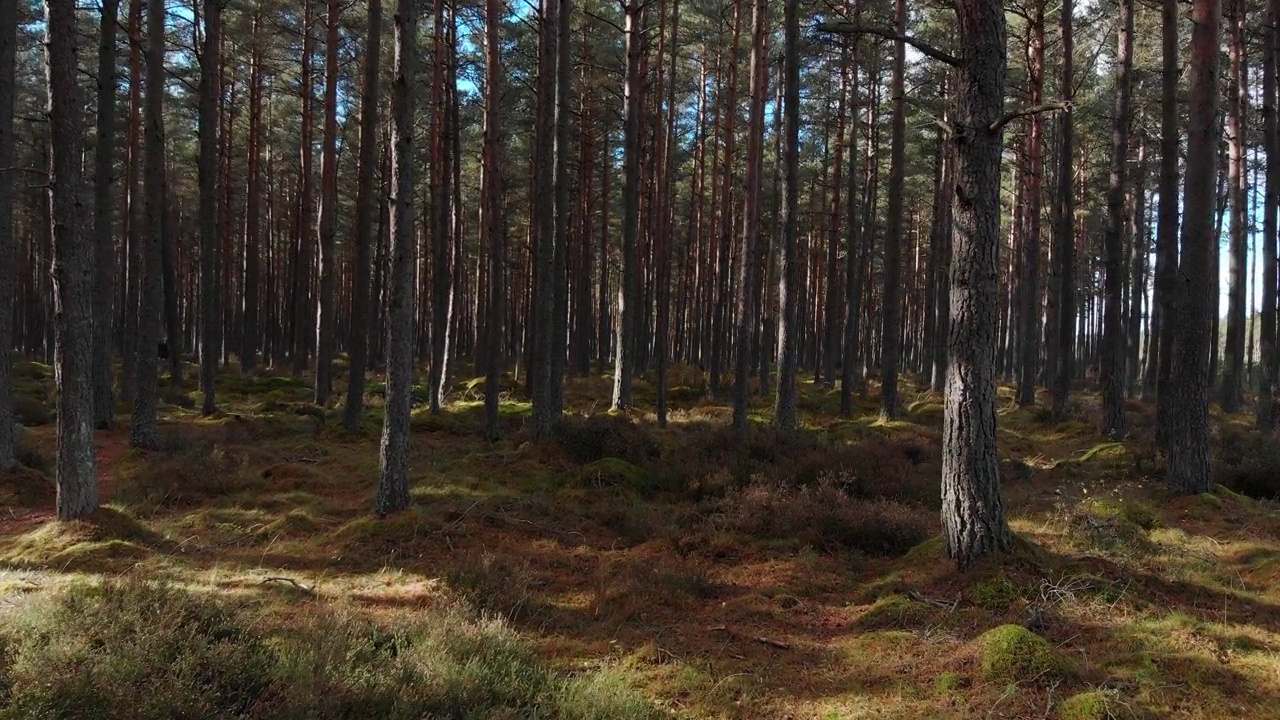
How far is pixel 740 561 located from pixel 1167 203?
10.9 meters

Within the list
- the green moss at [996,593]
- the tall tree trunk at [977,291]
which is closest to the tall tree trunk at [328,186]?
the tall tree trunk at [977,291]

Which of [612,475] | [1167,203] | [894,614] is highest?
[1167,203]

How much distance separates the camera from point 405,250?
7.92 m

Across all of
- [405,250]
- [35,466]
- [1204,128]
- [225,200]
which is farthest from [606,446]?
[225,200]

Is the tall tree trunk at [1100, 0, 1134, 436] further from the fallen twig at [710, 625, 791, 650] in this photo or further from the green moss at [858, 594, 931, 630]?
the fallen twig at [710, 625, 791, 650]

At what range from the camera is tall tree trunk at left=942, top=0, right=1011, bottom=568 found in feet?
20.4

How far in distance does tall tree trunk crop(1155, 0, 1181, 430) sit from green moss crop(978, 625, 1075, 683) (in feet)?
25.8

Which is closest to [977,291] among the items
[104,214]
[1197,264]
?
[1197,264]

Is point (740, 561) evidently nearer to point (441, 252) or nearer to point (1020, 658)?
point (1020, 658)

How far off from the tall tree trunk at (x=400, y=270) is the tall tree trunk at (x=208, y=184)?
9074mm

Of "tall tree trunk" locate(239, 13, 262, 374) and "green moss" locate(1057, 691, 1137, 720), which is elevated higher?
"tall tree trunk" locate(239, 13, 262, 374)

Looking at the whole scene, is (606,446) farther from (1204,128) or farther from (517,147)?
(517,147)

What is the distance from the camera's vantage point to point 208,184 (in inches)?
599

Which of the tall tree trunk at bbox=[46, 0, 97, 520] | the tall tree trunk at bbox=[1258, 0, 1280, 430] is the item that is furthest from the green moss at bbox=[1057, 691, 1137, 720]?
the tall tree trunk at bbox=[1258, 0, 1280, 430]
